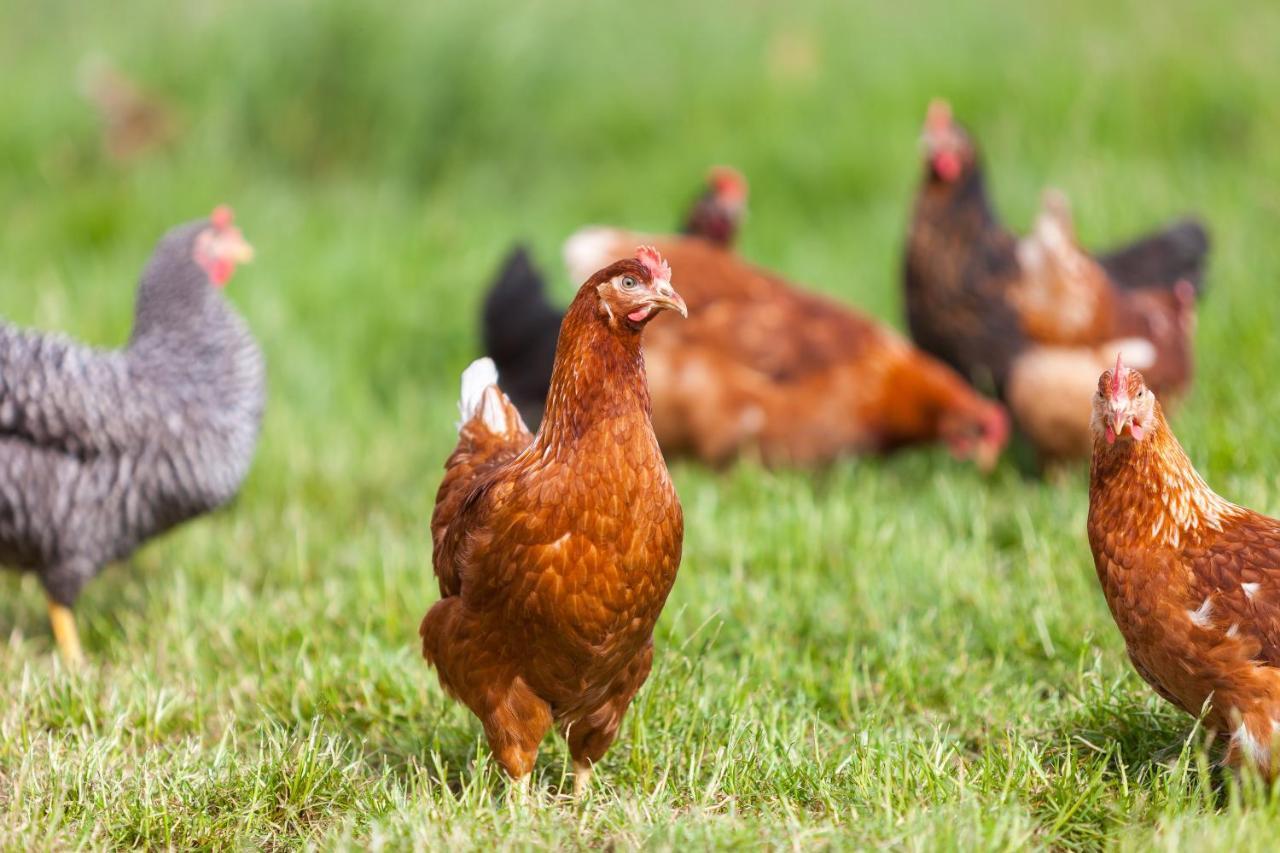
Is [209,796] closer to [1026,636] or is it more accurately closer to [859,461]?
[1026,636]

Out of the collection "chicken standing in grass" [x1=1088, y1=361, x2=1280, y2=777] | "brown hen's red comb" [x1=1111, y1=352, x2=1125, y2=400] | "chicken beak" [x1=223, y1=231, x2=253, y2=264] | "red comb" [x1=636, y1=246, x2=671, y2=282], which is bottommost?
"chicken standing in grass" [x1=1088, y1=361, x2=1280, y2=777]

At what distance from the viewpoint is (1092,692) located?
3.60m

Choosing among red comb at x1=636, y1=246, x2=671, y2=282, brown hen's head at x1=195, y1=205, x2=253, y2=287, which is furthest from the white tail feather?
brown hen's head at x1=195, y1=205, x2=253, y2=287

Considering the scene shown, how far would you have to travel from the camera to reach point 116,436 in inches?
175

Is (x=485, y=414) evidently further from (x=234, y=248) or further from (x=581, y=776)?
(x=234, y=248)

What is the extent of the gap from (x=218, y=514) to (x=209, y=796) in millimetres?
2683

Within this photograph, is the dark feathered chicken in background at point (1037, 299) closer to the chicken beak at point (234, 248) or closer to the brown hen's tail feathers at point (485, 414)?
the brown hen's tail feathers at point (485, 414)

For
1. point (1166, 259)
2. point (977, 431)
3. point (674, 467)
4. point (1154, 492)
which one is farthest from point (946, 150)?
point (1154, 492)

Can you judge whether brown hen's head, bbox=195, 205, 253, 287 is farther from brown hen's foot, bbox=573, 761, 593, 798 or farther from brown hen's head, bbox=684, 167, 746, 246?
brown hen's head, bbox=684, 167, 746, 246

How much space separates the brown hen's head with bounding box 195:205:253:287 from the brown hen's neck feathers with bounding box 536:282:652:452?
7.65 feet

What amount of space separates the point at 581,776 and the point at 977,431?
359 centimetres

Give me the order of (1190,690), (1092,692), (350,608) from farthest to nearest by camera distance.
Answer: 1. (350,608)
2. (1092,692)
3. (1190,690)

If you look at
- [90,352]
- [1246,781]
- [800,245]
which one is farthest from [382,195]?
[1246,781]

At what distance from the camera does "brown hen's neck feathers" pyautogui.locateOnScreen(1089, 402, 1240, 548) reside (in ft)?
10.7
